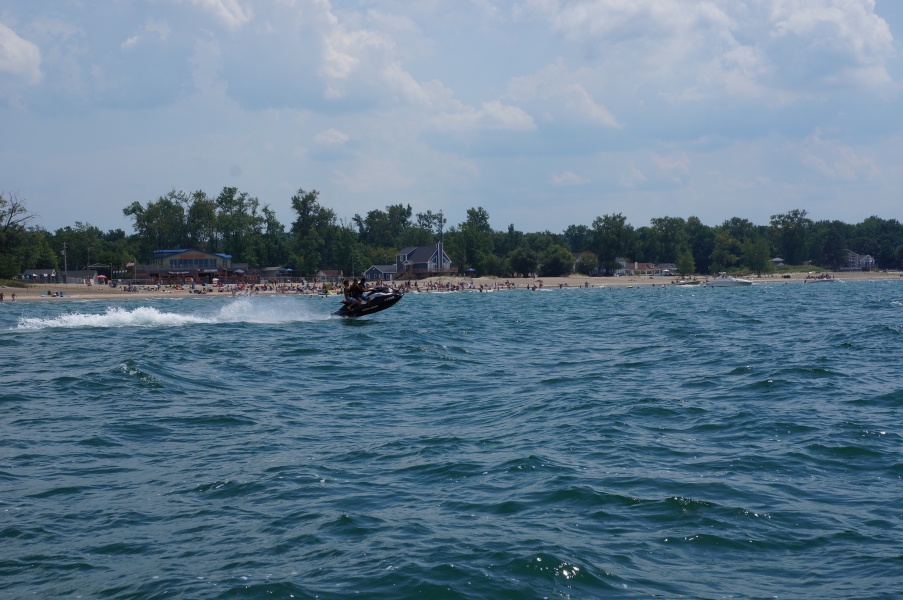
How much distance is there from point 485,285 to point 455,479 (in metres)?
105

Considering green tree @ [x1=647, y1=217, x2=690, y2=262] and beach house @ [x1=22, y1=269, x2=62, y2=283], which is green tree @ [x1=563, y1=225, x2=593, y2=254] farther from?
beach house @ [x1=22, y1=269, x2=62, y2=283]

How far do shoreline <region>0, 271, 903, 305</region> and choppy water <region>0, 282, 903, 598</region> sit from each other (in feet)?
222

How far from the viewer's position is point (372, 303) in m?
41.6

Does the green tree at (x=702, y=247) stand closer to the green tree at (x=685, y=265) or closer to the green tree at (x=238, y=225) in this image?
the green tree at (x=685, y=265)

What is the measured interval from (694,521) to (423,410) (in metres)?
8.24

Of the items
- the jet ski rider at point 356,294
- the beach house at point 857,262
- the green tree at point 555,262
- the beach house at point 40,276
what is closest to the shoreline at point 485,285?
the green tree at point 555,262

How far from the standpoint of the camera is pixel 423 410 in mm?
16344

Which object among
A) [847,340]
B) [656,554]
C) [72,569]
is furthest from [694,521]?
[847,340]

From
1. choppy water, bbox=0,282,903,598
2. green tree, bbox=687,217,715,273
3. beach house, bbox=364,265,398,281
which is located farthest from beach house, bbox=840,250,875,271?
choppy water, bbox=0,282,903,598

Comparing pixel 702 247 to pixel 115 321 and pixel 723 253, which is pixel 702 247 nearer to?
pixel 723 253

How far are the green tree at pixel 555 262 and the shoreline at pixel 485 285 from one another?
194 centimetres

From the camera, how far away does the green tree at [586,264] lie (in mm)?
141250

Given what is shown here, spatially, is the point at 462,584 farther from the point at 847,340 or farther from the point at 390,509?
the point at 847,340

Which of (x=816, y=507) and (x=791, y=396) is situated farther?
(x=791, y=396)
